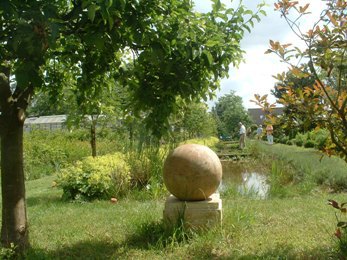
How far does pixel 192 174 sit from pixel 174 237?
0.91 m

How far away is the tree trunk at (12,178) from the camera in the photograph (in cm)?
488

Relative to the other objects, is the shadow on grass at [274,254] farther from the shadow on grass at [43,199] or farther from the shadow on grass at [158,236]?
the shadow on grass at [43,199]

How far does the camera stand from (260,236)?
18.4 feet

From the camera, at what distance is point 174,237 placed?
5422mm

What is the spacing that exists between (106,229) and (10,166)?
6.70 ft

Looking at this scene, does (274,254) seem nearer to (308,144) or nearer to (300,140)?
(308,144)

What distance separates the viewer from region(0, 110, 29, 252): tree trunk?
4883mm

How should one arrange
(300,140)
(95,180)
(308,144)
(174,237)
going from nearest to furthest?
(174,237), (95,180), (308,144), (300,140)

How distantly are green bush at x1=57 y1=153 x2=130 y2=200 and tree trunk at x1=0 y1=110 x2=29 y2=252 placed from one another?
13.5 ft

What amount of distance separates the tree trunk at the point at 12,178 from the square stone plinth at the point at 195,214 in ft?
6.14

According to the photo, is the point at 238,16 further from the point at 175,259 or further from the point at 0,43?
the point at 175,259

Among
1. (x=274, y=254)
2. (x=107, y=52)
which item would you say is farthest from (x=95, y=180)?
(x=274, y=254)

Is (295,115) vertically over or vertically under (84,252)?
over

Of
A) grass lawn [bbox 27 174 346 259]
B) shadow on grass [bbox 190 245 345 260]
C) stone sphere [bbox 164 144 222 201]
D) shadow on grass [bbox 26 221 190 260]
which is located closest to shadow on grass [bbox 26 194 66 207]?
grass lawn [bbox 27 174 346 259]
